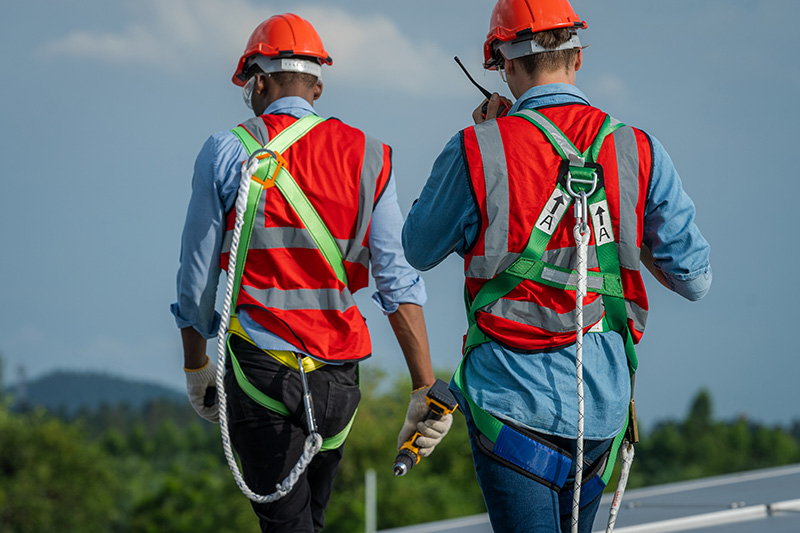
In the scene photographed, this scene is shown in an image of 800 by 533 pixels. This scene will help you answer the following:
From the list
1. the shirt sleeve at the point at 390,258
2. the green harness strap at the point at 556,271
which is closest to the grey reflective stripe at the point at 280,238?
the shirt sleeve at the point at 390,258

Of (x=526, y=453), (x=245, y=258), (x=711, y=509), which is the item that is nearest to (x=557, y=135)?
(x=526, y=453)

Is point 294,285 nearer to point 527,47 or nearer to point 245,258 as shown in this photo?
point 245,258

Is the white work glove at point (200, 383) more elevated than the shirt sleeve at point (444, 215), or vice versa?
the shirt sleeve at point (444, 215)

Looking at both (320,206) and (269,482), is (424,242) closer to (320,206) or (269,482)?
(320,206)

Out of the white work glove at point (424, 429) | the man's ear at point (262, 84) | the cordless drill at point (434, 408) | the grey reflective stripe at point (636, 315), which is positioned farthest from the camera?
the man's ear at point (262, 84)

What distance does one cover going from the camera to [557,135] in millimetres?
2232

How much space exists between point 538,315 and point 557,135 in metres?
0.42

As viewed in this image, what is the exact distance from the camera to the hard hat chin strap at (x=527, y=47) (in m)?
2.39

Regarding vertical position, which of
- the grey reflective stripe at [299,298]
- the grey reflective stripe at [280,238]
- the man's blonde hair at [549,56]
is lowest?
the grey reflective stripe at [299,298]

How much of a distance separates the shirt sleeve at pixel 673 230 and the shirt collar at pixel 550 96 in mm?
223

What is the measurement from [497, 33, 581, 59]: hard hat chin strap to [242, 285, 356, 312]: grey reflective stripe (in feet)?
3.22

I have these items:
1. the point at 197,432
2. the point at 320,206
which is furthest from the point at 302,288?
the point at 197,432

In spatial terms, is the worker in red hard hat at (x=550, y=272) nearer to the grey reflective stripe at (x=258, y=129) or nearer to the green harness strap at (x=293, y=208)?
the green harness strap at (x=293, y=208)

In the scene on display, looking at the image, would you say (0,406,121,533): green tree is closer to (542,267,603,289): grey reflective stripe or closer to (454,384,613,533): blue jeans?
(454,384,613,533): blue jeans
